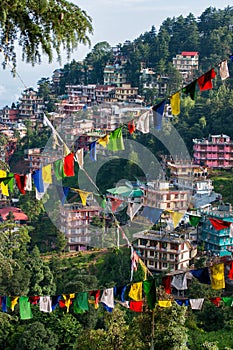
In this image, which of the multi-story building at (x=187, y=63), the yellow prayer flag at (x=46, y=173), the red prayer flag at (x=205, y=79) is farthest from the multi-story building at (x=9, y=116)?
the red prayer flag at (x=205, y=79)

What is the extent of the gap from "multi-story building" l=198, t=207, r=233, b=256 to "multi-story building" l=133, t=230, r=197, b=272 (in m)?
0.69

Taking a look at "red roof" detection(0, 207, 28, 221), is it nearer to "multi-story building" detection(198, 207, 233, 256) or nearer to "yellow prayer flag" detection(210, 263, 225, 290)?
"multi-story building" detection(198, 207, 233, 256)

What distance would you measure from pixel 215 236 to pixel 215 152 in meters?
6.46

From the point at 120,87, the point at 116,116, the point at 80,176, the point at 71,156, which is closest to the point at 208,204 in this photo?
the point at 80,176

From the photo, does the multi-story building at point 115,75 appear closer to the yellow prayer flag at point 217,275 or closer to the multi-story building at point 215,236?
the multi-story building at point 215,236

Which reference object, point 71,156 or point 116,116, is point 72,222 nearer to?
point 116,116

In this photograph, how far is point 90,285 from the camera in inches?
460

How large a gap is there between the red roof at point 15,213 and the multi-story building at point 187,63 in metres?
12.9

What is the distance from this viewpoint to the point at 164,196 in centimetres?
1631

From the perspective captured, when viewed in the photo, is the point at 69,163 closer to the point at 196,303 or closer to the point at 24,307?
the point at 24,307

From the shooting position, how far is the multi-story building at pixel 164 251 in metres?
12.9

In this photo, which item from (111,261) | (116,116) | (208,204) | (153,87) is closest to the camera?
(111,261)

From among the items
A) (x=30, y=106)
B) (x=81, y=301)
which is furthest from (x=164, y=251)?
(x=30, y=106)

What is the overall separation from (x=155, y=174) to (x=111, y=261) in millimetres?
5826
